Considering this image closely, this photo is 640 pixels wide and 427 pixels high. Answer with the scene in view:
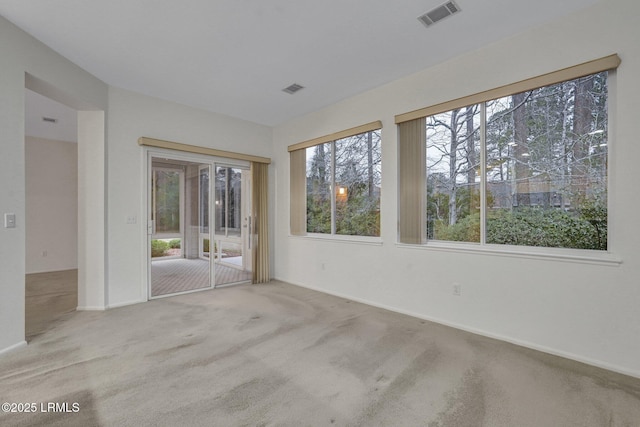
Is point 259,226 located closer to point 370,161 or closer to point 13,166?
point 370,161

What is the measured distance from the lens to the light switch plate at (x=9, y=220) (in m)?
2.50

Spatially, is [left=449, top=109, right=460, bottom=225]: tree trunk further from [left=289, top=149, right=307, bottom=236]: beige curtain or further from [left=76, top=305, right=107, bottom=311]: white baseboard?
[left=76, top=305, right=107, bottom=311]: white baseboard

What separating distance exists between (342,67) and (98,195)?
3445 millimetres

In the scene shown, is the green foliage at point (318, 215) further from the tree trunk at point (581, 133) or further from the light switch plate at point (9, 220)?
the light switch plate at point (9, 220)

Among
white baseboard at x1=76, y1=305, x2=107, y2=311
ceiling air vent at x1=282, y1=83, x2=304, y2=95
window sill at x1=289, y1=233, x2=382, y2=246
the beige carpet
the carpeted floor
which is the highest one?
ceiling air vent at x1=282, y1=83, x2=304, y2=95

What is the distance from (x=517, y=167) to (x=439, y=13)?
5.26 feet

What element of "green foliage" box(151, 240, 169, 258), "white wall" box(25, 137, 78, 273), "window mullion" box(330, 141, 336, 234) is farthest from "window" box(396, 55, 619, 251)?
"white wall" box(25, 137, 78, 273)

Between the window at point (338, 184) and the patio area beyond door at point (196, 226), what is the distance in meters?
1.06

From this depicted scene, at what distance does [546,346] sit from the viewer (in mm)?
2568

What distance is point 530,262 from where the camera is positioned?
2.67 metres

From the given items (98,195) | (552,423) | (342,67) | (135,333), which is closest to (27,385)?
(135,333)

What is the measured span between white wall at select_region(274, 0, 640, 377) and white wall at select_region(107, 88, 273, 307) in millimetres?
2686

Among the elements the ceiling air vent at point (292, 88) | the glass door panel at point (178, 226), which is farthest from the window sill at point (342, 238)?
the ceiling air vent at point (292, 88)

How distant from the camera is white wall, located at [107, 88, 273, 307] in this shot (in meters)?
3.79
